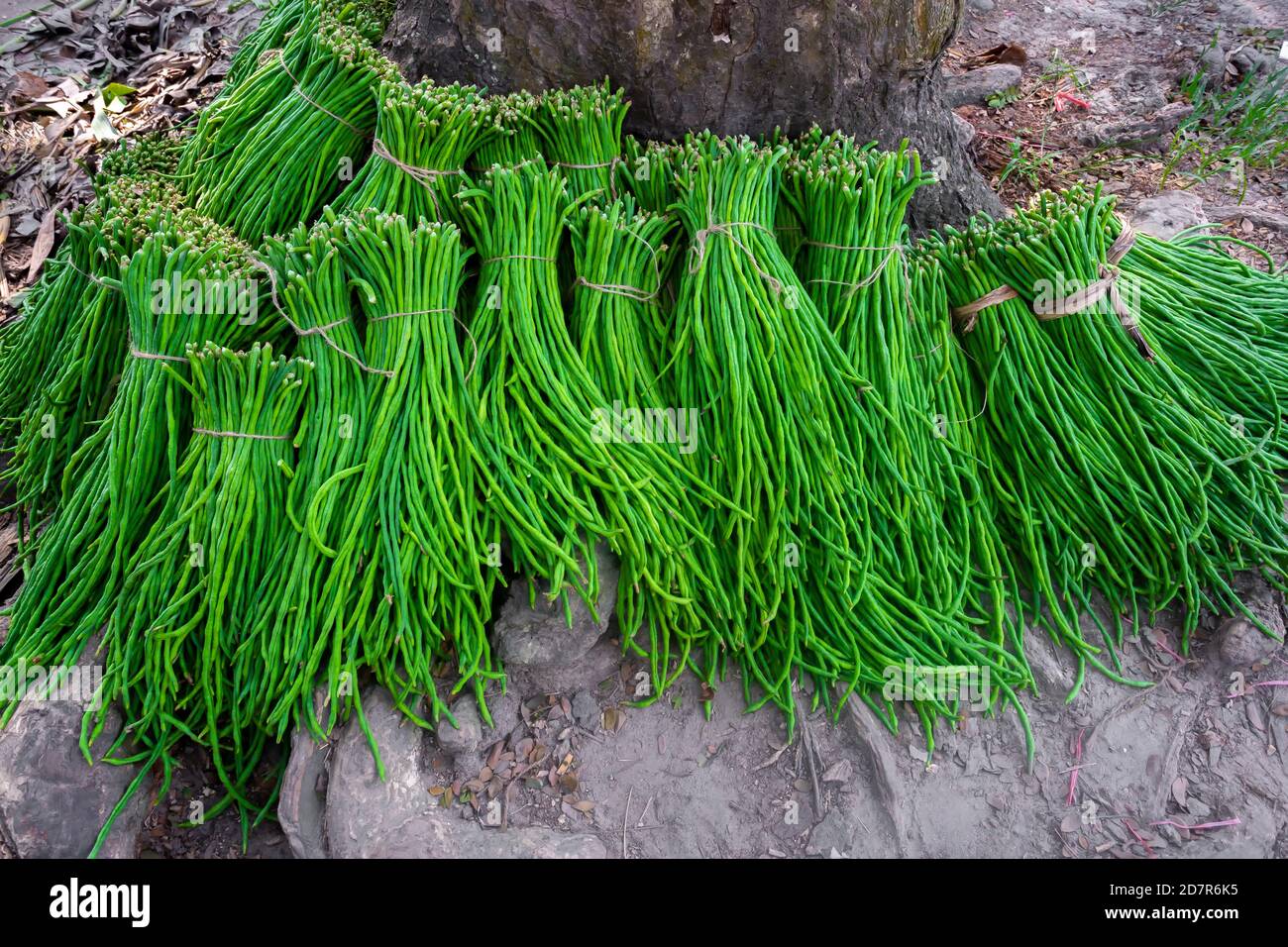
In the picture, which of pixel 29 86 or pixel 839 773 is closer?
pixel 839 773

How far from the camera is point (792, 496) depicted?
1.90m

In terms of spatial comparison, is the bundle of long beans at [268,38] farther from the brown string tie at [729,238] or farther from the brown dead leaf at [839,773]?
the brown dead leaf at [839,773]

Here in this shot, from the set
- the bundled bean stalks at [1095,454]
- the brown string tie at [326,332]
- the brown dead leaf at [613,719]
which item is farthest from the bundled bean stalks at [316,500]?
the bundled bean stalks at [1095,454]

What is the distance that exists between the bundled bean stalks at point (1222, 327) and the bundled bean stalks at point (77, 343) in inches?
88.8

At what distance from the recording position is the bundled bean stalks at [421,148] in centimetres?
204

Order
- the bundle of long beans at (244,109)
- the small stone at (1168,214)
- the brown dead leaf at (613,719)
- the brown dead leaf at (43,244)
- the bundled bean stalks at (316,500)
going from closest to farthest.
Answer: the bundled bean stalks at (316,500) < the brown dead leaf at (613,719) < the bundle of long beans at (244,109) < the small stone at (1168,214) < the brown dead leaf at (43,244)

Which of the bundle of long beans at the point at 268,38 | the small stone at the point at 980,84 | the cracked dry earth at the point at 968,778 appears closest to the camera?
the cracked dry earth at the point at 968,778

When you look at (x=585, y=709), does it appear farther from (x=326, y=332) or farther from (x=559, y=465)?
(x=326, y=332)

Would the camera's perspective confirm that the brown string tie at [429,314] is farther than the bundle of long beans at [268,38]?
No

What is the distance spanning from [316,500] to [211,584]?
10.5 inches

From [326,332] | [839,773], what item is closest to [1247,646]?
[839,773]

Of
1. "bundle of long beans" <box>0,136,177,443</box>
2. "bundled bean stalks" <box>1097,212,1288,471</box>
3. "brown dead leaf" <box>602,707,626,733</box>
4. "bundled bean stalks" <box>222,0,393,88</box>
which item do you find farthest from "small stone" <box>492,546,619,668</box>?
"bundled bean stalks" <box>222,0,393,88</box>
